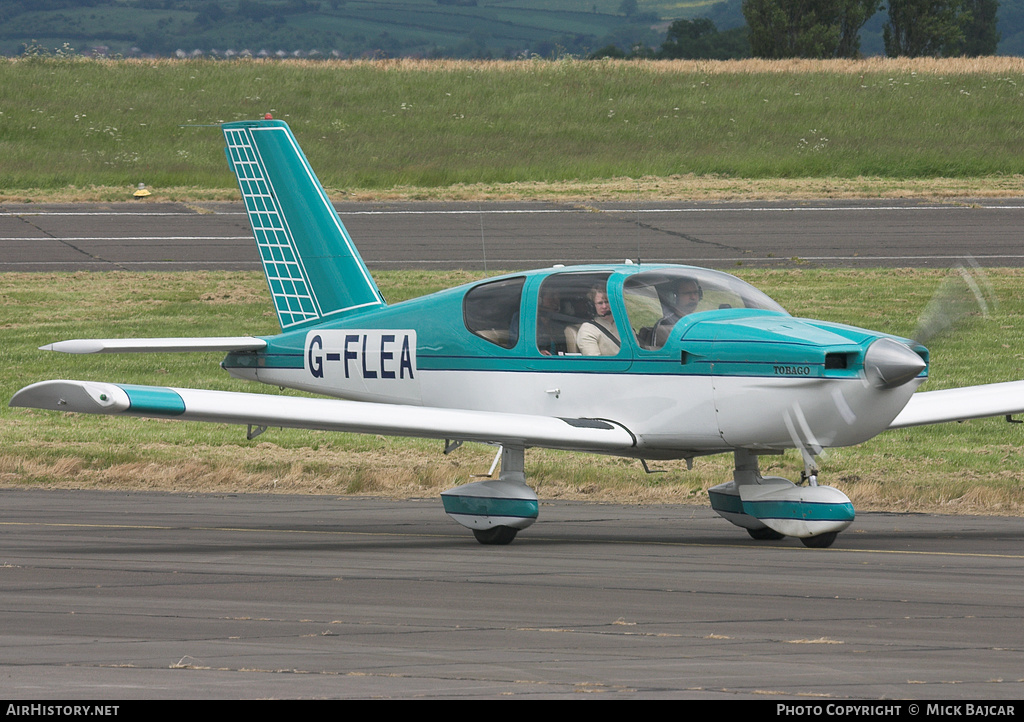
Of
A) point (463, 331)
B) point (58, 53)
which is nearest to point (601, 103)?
point (58, 53)

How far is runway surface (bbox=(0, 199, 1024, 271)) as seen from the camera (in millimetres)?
27125

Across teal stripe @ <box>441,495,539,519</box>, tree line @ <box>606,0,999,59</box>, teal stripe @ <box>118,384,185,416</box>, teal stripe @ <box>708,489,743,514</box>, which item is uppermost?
tree line @ <box>606,0,999,59</box>

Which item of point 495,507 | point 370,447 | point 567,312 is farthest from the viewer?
point 370,447

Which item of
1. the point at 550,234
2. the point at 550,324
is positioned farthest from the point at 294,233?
the point at 550,234

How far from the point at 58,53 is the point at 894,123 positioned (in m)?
34.8

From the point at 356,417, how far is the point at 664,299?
2.49 m

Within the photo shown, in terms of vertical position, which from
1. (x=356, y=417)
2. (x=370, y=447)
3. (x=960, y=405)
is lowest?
(x=370, y=447)

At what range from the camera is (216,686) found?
6.23 metres

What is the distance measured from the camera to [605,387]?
10898 millimetres

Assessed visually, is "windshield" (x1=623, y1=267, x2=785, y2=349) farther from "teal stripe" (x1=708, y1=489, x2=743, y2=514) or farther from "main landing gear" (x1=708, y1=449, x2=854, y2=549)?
"teal stripe" (x1=708, y1=489, x2=743, y2=514)

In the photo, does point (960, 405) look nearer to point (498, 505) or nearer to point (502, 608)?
point (498, 505)

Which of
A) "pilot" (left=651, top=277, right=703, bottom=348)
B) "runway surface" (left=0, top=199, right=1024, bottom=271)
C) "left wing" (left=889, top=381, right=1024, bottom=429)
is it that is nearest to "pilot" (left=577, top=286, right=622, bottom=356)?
"pilot" (left=651, top=277, right=703, bottom=348)

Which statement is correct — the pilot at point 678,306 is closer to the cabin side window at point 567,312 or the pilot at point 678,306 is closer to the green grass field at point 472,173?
the cabin side window at point 567,312

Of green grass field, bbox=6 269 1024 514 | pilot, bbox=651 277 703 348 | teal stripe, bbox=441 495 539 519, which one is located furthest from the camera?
green grass field, bbox=6 269 1024 514
